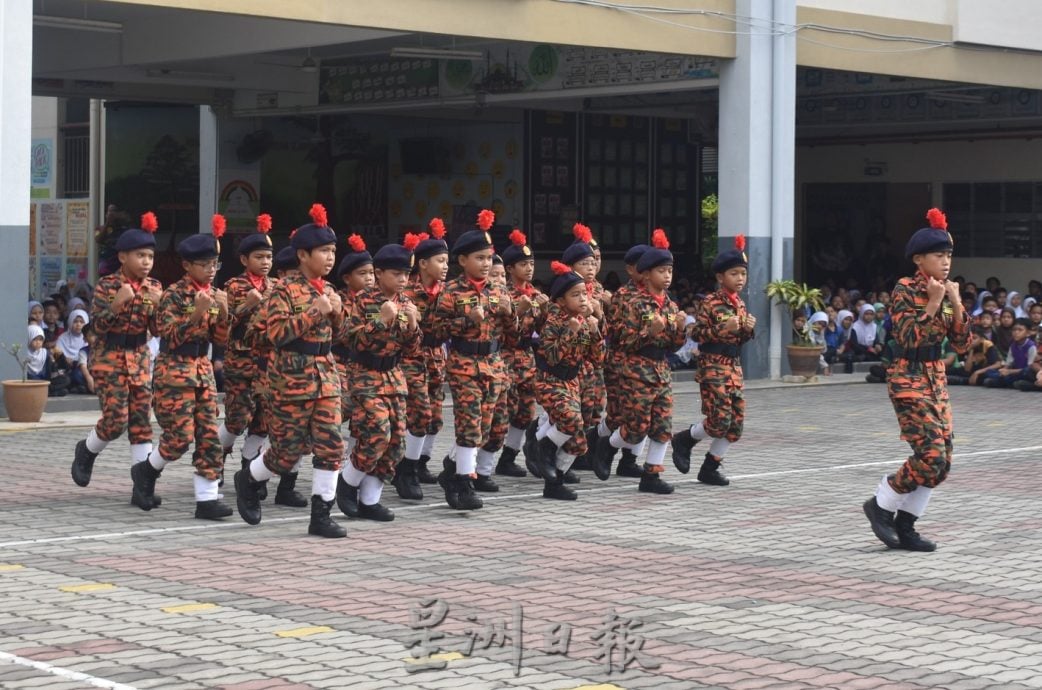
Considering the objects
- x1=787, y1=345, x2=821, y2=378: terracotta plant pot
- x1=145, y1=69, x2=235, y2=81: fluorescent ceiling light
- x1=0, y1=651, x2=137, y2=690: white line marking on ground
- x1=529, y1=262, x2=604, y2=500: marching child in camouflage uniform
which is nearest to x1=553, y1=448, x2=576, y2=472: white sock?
x1=529, y1=262, x2=604, y2=500: marching child in camouflage uniform

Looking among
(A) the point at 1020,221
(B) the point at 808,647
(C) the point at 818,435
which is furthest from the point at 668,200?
(B) the point at 808,647

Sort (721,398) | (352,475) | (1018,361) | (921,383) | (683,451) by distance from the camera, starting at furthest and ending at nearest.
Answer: (1018,361)
(683,451)
(721,398)
(352,475)
(921,383)

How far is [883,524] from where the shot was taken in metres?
9.76

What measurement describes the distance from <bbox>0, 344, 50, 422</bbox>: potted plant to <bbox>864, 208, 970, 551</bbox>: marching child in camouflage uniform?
30.6 feet

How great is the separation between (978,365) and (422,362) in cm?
1388

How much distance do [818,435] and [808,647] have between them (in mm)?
9390

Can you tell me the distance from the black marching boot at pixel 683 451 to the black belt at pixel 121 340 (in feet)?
13.9

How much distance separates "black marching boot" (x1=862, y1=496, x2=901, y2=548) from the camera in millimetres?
9703

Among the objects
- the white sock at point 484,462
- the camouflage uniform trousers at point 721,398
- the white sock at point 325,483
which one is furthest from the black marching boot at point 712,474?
the white sock at point 325,483

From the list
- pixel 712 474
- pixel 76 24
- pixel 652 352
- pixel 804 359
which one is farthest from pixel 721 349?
pixel 76 24

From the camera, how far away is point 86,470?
11.5 m

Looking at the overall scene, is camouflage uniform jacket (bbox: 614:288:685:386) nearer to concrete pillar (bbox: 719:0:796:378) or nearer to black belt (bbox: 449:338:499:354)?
black belt (bbox: 449:338:499:354)

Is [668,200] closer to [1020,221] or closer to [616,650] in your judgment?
[1020,221]

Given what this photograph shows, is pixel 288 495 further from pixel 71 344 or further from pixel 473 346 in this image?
pixel 71 344
